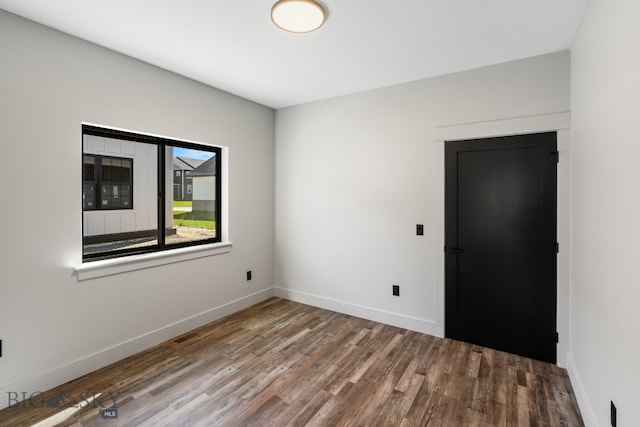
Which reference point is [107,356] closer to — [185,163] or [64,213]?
[64,213]

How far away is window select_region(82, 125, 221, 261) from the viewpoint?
2.75m

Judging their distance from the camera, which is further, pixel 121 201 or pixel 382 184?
pixel 382 184

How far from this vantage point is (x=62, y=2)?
204cm

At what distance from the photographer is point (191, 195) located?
3.65 meters

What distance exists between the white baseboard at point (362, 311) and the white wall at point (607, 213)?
127 centimetres

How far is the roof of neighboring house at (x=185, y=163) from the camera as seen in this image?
135 inches

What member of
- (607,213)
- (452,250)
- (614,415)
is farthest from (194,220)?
(614,415)

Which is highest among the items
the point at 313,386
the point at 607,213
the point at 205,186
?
the point at 205,186

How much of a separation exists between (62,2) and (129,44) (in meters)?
0.55

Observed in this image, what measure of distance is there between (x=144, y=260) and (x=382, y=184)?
259cm

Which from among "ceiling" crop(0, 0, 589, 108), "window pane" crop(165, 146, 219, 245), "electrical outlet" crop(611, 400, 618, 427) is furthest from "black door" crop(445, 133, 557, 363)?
"window pane" crop(165, 146, 219, 245)

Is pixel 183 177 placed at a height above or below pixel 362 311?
above

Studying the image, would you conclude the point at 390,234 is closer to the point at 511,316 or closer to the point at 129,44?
the point at 511,316

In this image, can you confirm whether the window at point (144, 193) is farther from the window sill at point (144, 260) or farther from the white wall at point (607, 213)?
the white wall at point (607, 213)
